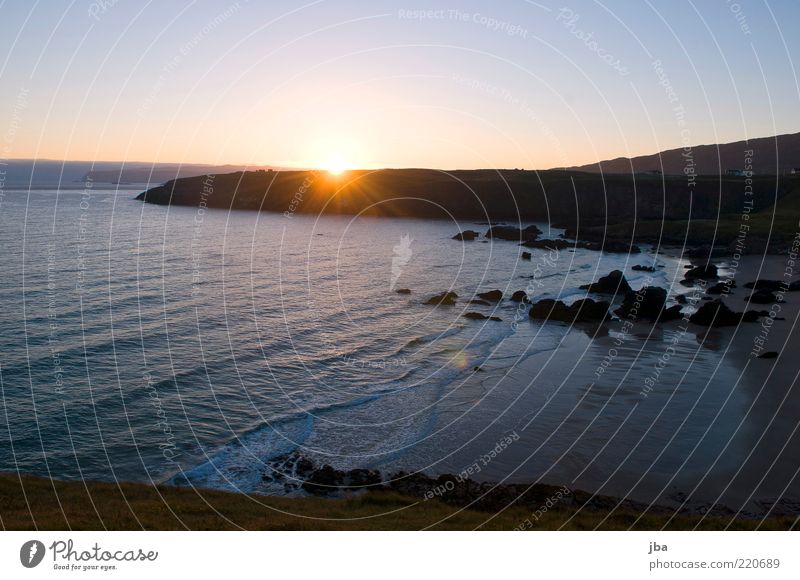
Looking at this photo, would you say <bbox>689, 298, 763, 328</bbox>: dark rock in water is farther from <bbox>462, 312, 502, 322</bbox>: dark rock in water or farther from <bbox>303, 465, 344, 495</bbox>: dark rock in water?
<bbox>303, 465, 344, 495</bbox>: dark rock in water

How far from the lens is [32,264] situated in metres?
71.0

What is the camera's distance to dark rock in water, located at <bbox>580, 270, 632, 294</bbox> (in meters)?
65.1

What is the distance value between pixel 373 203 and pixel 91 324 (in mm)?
147844

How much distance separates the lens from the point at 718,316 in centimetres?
4834

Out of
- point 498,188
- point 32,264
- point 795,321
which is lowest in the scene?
point 32,264

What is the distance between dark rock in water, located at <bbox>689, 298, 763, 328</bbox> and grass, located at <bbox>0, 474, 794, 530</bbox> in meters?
33.2

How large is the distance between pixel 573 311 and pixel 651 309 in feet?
21.5

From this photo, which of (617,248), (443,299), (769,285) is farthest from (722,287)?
(617,248)

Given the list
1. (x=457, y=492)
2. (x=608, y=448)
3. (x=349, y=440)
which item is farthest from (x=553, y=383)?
(x=457, y=492)

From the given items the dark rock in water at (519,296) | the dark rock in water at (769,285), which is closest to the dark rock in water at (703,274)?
the dark rock in water at (769,285)


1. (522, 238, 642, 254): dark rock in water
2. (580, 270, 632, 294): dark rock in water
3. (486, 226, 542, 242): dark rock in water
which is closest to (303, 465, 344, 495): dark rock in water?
(580, 270, 632, 294): dark rock in water

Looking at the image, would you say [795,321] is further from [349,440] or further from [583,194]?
[583,194]

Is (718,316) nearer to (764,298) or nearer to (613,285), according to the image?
(764,298)

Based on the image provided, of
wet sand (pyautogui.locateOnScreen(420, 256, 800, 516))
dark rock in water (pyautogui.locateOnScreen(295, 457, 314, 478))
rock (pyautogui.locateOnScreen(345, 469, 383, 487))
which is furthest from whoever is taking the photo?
dark rock in water (pyautogui.locateOnScreen(295, 457, 314, 478))
